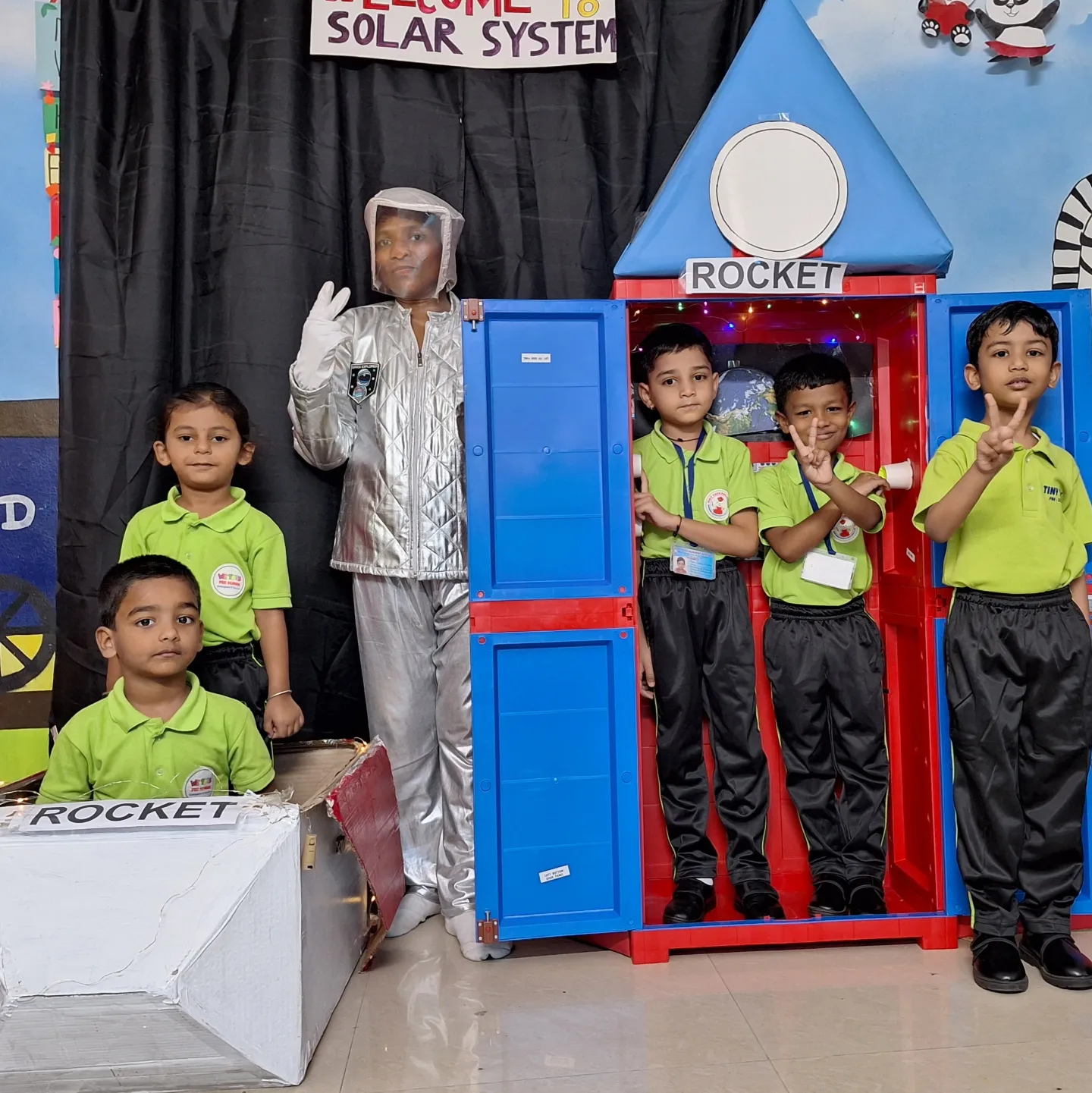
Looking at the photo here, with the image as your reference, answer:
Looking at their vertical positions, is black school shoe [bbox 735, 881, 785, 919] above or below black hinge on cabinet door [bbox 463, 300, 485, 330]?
below

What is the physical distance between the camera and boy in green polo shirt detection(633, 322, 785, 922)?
8.36 ft

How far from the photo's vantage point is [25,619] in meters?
2.97

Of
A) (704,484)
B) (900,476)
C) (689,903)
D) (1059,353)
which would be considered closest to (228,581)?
(704,484)

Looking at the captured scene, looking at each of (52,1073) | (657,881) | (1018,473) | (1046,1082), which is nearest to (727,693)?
(657,881)

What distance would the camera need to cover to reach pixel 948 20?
3.13m

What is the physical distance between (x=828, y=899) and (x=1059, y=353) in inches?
56.5

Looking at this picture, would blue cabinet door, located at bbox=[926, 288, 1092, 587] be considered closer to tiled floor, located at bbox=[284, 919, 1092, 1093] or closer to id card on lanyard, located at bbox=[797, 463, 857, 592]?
id card on lanyard, located at bbox=[797, 463, 857, 592]

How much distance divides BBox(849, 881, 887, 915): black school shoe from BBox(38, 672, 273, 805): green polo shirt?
5.08 feet

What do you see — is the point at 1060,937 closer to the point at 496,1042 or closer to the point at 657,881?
the point at 657,881

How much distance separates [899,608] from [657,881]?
99 cm

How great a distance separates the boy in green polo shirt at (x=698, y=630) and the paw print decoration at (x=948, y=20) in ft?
4.71

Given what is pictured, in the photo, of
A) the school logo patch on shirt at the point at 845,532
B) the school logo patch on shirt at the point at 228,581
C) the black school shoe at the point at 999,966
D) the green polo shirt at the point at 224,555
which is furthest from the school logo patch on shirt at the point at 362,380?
the black school shoe at the point at 999,966

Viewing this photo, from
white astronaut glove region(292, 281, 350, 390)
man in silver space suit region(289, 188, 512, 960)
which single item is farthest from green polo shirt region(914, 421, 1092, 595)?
white astronaut glove region(292, 281, 350, 390)

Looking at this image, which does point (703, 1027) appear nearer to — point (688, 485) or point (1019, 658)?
point (1019, 658)
